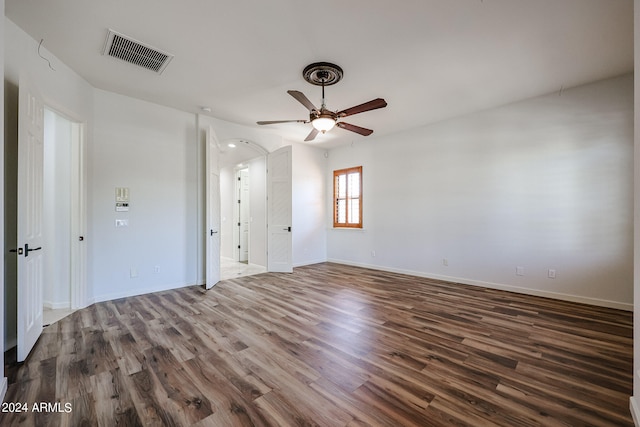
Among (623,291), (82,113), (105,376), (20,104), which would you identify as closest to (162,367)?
(105,376)

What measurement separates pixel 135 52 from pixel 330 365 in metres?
3.69

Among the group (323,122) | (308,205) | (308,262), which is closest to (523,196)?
(323,122)

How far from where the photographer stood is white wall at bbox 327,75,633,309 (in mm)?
3428

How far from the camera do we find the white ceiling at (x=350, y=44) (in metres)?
2.27

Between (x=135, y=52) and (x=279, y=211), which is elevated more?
(x=135, y=52)

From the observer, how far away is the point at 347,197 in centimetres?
664

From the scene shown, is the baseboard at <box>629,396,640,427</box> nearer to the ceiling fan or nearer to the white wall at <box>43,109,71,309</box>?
the ceiling fan

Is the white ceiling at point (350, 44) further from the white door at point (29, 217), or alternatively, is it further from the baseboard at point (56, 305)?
the baseboard at point (56, 305)

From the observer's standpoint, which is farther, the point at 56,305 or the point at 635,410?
the point at 56,305

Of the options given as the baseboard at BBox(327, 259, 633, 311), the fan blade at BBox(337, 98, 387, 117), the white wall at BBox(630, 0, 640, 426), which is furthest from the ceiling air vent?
the baseboard at BBox(327, 259, 633, 311)

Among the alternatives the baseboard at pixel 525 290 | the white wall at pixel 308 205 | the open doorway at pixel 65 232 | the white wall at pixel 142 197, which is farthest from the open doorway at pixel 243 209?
the baseboard at pixel 525 290

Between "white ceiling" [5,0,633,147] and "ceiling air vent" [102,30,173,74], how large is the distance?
8cm

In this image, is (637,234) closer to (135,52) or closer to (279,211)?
(135,52)

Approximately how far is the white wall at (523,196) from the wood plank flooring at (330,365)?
639mm
